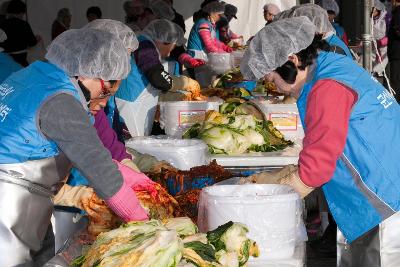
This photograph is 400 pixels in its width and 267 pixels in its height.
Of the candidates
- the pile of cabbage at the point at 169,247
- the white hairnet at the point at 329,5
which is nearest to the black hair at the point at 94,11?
the white hairnet at the point at 329,5

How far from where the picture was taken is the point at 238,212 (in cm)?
290

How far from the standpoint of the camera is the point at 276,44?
3.30 metres

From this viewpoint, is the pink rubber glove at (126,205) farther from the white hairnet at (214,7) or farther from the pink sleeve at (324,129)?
the white hairnet at (214,7)

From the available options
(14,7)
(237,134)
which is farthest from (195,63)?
(237,134)

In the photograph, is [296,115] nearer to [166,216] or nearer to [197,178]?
[197,178]

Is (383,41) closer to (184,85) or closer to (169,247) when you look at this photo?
(184,85)

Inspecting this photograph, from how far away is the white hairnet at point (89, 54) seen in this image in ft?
10.5

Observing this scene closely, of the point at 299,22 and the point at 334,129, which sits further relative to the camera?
the point at 299,22

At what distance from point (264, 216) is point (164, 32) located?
4302 mm

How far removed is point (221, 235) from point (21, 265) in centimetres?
113

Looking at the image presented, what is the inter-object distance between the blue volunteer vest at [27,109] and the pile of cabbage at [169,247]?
71cm

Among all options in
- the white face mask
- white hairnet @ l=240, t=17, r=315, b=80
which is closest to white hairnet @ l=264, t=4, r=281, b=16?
white hairnet @ l=240, t=17, r=315, b=80

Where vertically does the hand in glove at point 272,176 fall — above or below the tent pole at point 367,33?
above

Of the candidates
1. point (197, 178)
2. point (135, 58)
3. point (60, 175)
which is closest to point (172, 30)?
point (135, 58)
